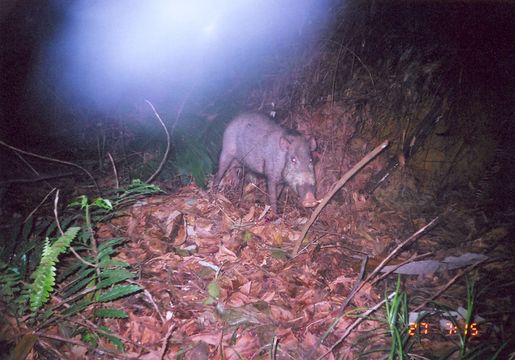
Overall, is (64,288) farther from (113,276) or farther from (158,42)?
(158,42)

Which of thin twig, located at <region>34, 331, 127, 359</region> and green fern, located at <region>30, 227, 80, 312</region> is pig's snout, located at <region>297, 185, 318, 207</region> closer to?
thin twig, located at <region>34, 331, 127, 359</region>

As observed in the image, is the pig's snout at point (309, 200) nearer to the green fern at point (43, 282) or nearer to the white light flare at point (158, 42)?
the white light flare at point (158, 42)

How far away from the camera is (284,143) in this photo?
5.18m

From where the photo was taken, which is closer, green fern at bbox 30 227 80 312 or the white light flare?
green fern at bbox 30 227 80 312

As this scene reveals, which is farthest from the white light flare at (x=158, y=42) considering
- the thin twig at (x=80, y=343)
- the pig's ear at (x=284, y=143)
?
the thin twig at (x=80, y=343)

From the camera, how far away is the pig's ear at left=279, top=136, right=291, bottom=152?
5.15 meters

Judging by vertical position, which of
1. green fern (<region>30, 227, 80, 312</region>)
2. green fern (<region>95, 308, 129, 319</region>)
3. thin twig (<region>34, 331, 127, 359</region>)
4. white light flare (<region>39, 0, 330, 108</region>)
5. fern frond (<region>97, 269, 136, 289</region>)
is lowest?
thin twig (<region>34, 331, 127, 359</region>)

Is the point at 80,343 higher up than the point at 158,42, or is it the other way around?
the point at 158,42

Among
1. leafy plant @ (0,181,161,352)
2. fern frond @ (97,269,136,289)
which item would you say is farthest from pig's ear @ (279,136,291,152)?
fern frond @ (97,269,136,289)

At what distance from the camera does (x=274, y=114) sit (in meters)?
6.44

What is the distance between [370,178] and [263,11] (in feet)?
12.1

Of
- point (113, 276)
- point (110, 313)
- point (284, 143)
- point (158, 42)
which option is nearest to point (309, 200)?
point (284, 143)

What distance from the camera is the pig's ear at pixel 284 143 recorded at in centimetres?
515

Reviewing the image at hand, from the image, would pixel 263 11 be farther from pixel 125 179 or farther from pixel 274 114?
pixel 125 179
